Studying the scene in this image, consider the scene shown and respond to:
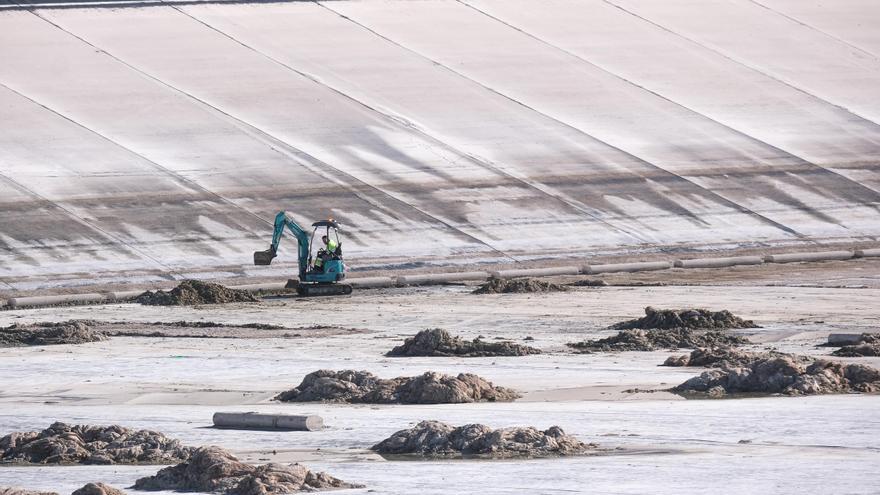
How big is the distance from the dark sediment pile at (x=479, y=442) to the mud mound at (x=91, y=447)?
6.71ft

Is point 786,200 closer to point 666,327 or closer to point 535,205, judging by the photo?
point 535,205

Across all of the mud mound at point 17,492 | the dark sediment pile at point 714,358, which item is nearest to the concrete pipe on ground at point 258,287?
the dark sediment pile at point 714,358

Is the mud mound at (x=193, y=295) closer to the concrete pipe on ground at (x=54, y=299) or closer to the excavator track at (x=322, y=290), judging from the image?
the concrete pipe on ground at (x=54, y=299)

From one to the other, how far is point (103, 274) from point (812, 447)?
2311 cm

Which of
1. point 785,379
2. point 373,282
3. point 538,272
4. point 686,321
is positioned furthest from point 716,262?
point 785,379

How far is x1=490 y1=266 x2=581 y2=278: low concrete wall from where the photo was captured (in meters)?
37.0

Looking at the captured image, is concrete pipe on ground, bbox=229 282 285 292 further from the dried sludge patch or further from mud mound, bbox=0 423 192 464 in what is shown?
mud mound, bbox=0 423 192 464

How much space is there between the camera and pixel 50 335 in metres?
25.7

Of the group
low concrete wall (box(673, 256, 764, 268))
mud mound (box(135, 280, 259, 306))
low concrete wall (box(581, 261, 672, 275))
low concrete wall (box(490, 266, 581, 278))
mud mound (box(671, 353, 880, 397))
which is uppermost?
low concrete wall (box(673, 256, 764, 268))

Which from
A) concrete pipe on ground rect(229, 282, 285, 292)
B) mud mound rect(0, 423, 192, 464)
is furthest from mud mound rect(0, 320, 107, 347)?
mud mound rect(0, 423, 192, 464)

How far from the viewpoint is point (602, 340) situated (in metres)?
24.0

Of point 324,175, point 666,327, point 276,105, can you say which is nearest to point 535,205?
point 324,175

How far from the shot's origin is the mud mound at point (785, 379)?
18.4m

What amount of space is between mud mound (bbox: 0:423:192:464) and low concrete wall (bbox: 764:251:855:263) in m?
25.8
